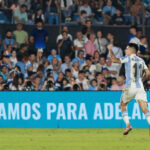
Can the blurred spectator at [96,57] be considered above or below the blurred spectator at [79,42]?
below

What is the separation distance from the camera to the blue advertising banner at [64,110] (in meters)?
19.5

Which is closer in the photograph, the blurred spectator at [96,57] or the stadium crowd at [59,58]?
the stadium crowd at [59,58]

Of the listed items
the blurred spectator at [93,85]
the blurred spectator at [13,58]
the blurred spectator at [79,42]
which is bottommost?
the blurred spectator at [93,85]

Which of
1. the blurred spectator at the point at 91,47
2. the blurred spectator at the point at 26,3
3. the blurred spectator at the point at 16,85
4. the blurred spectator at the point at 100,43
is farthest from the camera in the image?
the blurred spectator at the point at 26,3

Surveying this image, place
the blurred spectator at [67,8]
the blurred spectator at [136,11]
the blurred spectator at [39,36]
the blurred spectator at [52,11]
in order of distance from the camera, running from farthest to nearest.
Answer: the blurred spectator at [136,11]
the blurred spectator at [67,8]
the blurred spectator at [52,11]
the blurred spectator at [39,36]

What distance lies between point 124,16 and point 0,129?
30.5 feet

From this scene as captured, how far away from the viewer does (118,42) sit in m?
25.0

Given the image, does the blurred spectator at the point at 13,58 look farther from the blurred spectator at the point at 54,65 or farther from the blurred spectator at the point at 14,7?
the blurred spectator at the point at 14,7

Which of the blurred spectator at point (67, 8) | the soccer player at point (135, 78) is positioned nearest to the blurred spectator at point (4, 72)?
the blurred spectator at point (67, 8)

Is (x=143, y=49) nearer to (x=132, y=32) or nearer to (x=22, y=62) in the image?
(x=132, y=32)
